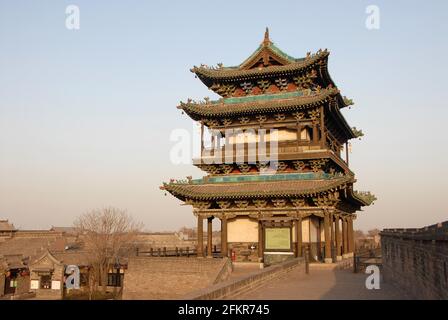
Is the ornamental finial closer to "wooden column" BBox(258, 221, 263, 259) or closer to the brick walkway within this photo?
"wooden column" BBox(258, 221, 263, 259)

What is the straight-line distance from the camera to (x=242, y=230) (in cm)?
3206

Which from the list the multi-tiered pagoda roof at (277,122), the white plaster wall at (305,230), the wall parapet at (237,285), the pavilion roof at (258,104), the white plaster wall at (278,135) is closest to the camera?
the wall parapet at (237,285)

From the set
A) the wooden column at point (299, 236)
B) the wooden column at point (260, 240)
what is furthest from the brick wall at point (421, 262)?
the wooden column at point (260, 240)

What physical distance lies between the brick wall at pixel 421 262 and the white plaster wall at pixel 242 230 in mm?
11286

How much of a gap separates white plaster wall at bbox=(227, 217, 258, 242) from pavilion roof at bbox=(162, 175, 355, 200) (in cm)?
266

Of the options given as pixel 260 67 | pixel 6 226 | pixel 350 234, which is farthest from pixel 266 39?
pixel 6 226

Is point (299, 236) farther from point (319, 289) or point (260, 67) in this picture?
point (260, 67)

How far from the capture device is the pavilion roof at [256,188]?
28422 millimetres

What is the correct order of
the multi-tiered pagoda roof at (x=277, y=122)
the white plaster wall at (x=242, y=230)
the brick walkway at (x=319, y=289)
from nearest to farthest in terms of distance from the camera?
1. the brick walkway at (x=319, y=289)
2. the multi-tiered pagoda roof at (x=277, y=122)
3. the white plaster wall at (x=242, y=230)

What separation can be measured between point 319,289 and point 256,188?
1309 centimetres

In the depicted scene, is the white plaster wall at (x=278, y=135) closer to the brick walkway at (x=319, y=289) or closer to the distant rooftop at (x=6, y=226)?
the brick walkway at (x=319, y=289)

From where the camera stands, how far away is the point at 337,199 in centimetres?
2922
